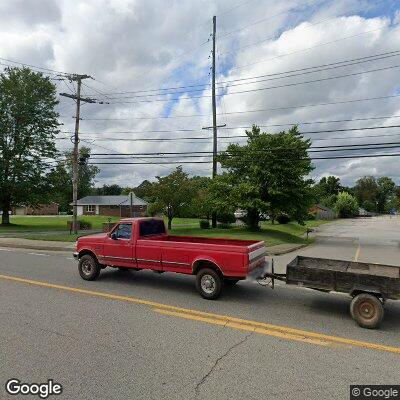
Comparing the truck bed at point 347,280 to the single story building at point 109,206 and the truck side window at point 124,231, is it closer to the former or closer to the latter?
the truck side window at point 124,231

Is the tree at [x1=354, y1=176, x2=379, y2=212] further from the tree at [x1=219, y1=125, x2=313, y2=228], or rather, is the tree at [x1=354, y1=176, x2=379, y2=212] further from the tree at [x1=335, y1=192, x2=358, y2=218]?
the tree at [x1=219, y1=125, x2=313, y2=228]

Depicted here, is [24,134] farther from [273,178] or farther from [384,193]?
[384,193]

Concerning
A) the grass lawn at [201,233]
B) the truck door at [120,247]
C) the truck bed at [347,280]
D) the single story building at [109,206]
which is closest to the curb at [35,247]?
the grass lawn at [201,233]

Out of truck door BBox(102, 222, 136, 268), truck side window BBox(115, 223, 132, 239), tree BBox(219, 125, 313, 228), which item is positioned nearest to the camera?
truck door BBox(102, 222, 136, 268)

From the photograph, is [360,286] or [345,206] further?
[345,206]

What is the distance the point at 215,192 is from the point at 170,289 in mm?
20407

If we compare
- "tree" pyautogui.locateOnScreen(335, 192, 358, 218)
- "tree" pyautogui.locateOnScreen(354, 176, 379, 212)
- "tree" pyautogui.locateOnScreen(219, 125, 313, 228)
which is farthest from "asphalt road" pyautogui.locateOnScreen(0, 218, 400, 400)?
"tree" pyautogui.locateOnScreen(354, 176, 379, 212)

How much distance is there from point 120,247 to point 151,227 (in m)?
1.01

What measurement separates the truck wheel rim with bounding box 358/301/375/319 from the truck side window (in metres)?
5.60

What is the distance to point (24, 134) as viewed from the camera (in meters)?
40.0

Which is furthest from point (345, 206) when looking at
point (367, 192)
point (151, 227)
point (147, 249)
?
point (147, 249)

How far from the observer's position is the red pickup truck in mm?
7949

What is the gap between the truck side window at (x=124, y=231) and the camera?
31.4ft

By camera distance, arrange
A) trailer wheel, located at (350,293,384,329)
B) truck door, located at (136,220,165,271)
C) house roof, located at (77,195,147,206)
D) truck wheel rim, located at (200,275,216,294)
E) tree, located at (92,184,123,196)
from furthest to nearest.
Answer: tree, located at (92,184,123,196), house roof, located at (77,195,147,206), truck door, located at (136,220,165,271), truck wheel rim, located at (200,275,216,294), trailer wheel, located at (350,293,384,329)
